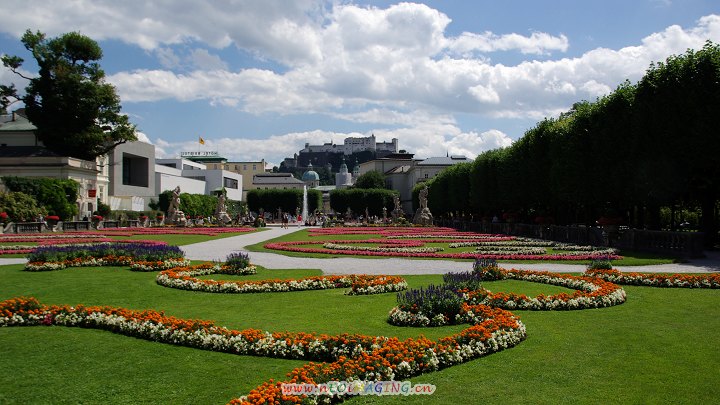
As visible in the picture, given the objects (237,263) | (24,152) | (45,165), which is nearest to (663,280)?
(237,263)

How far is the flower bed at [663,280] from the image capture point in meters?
14.3

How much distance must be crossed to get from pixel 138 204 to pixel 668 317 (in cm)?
7442

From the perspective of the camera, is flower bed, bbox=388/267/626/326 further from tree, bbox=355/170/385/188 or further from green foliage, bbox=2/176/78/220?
tree, bbox=355/170/385/188

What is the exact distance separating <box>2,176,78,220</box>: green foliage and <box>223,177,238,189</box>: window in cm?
5650

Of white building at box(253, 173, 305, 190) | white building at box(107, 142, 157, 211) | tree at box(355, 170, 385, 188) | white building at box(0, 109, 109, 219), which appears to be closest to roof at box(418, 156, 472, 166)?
tree at box(355, 170, 385, 188)

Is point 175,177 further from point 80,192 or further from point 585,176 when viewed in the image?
point 585,176

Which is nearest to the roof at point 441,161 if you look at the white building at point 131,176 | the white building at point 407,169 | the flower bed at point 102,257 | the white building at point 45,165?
the white building at point 407,169

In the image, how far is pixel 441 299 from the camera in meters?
10.1

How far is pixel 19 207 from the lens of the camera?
45.5 meters

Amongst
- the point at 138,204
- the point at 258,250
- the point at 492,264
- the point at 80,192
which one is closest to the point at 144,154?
the point at 138,204

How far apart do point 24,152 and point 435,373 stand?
69.4 meters

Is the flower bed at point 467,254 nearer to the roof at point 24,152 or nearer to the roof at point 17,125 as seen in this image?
the roof at point 24,152

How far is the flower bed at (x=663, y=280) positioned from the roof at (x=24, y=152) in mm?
62048

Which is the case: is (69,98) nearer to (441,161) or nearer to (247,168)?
(441,161)
